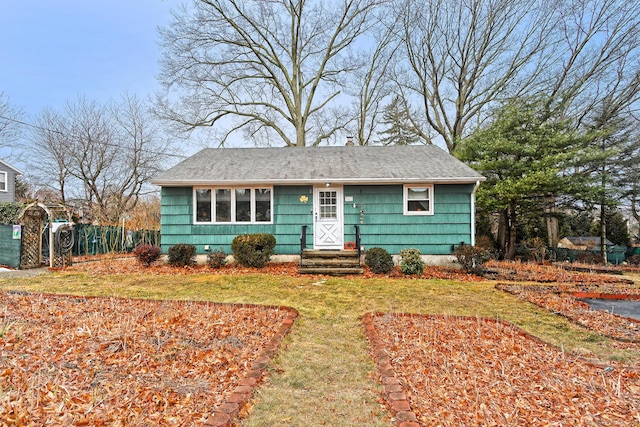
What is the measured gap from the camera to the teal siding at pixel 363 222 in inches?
397

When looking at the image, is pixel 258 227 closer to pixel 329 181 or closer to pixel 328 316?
pixel 329 181

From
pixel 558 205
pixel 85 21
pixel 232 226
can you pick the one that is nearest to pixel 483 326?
pixel 232 226

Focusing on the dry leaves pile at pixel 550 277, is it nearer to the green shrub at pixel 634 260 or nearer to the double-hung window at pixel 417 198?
the double-hung window at pixel 417 198

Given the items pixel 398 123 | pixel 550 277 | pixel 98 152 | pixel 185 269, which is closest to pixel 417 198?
pixel 550 277

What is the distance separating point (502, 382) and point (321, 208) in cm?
790

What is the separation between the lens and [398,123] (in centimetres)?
2245

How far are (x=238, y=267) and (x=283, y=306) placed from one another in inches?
181

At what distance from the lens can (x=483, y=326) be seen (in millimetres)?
4336

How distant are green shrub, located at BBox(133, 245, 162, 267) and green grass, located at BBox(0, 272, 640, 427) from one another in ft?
3.65

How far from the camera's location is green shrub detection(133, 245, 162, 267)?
30.8 ft

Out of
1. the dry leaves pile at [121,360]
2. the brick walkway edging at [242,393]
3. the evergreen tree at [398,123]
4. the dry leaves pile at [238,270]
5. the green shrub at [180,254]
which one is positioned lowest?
the dry leaves pile at [238,270]

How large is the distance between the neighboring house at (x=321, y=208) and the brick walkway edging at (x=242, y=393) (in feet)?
21.7

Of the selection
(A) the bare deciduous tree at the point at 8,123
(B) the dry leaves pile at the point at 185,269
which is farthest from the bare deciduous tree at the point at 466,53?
(A) the bare deciduous tree at the point at 8,123

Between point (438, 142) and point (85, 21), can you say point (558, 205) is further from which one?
point (85, 21)
